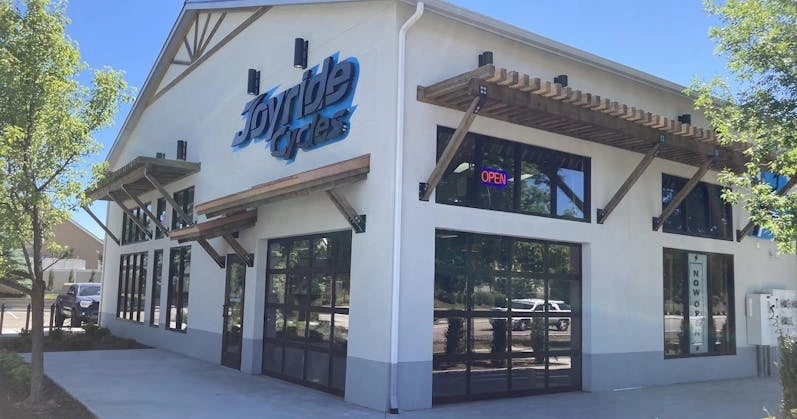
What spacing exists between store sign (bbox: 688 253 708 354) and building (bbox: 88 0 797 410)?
0.15 ft

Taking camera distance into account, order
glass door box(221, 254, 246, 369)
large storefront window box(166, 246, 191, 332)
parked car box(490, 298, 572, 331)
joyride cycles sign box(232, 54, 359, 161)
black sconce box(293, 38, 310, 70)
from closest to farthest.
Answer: joyride cycles sign box(232, 54, 359, 161) < parked car box(490, 298, 572, 331) < black sconce box(293, 38, 310, 70) < glass door box(221, 254, 246, 369) < large storefront window box(166, 246, 191, 332)

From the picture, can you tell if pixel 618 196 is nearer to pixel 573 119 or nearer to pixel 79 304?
pixel 573 119

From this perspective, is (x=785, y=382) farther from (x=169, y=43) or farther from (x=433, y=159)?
(x=169, y=43)

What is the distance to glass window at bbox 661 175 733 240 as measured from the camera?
12.3m

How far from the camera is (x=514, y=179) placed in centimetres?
998

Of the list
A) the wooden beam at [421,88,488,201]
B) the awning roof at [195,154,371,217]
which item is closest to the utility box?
the wooden beam at [421,88,488,201]

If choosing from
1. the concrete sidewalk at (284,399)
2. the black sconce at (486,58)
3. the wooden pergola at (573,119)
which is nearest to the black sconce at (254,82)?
the wooden pergola at (573,119)

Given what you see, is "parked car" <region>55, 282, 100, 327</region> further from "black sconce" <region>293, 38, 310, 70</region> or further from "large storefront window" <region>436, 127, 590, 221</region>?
"large storefront window" <region>436, 127, 590, 221</region>

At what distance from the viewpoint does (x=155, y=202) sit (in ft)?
58.7

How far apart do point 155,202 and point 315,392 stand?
10.1m

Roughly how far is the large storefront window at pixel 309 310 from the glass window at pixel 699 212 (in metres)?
6.36

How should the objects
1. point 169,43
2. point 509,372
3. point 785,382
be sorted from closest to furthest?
point 785,382
point 509,372
point 169,43

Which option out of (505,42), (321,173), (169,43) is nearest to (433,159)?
(321,173)

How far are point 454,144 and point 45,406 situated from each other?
6.37 meters
